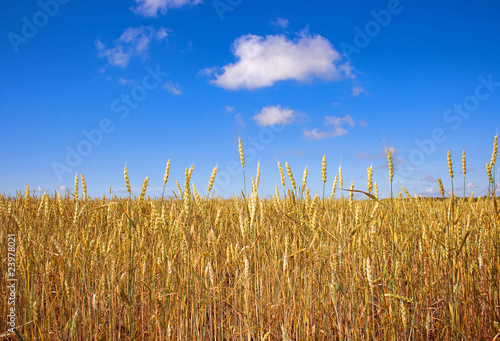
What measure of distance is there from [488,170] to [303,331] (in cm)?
163

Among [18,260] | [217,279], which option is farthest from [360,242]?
[18,260]

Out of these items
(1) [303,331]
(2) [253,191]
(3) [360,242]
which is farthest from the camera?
(3) [360,242]

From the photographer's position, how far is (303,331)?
192 centimetres

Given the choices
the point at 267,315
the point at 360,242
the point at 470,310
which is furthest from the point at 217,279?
the point at 470,310

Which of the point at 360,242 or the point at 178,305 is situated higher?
the point at 360,242

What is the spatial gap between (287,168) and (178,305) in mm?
1085

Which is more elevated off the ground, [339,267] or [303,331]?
[339,267]

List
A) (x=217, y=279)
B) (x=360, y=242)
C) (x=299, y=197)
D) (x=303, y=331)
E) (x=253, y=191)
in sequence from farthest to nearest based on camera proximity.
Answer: (x=217, y=279) < (x=360, y=242) < (x=299, y=197) < (x=253, y=191) < (x=303, y=331)

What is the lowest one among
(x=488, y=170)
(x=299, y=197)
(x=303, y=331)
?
(x=303, y=331)

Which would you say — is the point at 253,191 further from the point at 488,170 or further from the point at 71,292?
the point at 488,170

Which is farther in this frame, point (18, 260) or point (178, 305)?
point (18, 260)

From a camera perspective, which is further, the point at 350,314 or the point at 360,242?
the point at 360,242

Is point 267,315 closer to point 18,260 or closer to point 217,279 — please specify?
point 217,279

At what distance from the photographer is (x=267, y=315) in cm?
220
